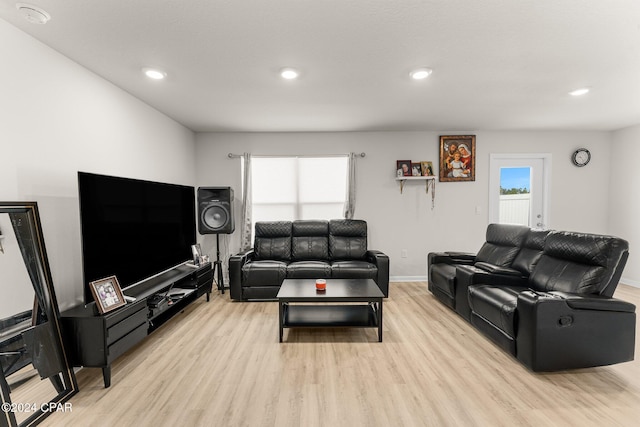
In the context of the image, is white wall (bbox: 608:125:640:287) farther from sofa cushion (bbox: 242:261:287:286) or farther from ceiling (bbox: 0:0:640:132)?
sofa cushion (bbox: 242:261:287:286)

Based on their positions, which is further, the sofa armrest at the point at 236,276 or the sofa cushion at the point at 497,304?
the sofa armrest at the point at 236,276

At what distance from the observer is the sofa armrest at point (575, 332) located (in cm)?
202

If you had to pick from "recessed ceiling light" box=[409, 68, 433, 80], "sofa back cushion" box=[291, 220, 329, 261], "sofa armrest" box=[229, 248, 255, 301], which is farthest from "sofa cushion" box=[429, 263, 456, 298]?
"sofa armrest" box=[229, 248, 255, 301]

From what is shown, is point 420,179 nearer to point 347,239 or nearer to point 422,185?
point 422,185

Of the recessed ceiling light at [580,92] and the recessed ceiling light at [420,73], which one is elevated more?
the recessed ceiling light at [580,92]

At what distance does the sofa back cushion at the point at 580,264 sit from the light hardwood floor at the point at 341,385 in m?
0.65

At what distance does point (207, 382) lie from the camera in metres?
2.03

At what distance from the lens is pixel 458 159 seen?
180 inches

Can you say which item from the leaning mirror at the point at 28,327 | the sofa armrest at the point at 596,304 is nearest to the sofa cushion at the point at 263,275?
the leaning mirror at the point at 28,327

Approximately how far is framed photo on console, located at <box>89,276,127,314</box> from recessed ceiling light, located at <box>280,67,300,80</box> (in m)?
2.17

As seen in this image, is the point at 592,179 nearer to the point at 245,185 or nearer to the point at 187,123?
the point at 245,185

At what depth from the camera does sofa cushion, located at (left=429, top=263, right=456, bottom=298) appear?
3208mm

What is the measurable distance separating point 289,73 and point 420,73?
1.16 metres

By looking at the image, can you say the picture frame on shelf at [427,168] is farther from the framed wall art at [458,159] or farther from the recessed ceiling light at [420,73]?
the recessed ceiling light at [420,73]
